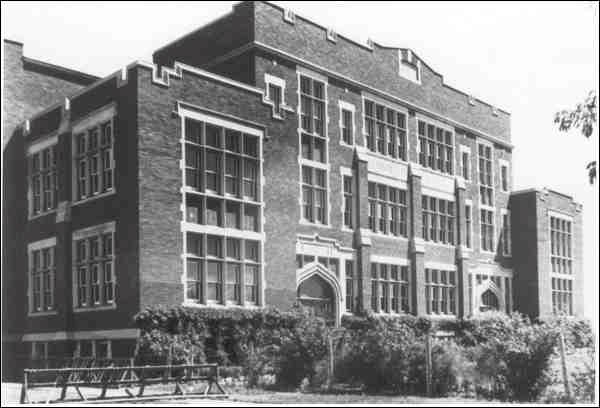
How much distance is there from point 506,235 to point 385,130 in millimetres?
13626

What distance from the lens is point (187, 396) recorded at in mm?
19938

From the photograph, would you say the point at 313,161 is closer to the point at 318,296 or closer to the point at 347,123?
the point at 347,123

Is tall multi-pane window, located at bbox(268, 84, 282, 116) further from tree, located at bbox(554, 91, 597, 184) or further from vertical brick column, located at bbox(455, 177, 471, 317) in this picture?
tree, located at bbox(554, 91, 597, 184)

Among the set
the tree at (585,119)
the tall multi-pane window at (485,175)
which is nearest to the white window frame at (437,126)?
the tall multi-pane window at (485,175)

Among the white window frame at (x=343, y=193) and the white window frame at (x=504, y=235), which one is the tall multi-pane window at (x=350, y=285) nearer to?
the white window frame at (x=343, y=193)

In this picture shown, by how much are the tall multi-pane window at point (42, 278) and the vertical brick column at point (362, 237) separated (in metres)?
12.9

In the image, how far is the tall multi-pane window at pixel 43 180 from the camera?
31953mm

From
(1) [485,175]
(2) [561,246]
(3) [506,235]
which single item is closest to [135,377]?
(1) [485,175]

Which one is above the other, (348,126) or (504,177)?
(348,126)

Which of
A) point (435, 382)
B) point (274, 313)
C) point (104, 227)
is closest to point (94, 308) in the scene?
point (104, 227)

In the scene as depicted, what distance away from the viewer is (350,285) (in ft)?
119

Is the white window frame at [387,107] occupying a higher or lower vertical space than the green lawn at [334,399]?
higher

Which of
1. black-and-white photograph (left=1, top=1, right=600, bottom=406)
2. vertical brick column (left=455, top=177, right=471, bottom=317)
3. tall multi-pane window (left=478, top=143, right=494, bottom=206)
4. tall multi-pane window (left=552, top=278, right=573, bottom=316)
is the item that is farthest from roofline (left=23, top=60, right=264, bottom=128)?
tall multi-pane window (left=552, top=278, right=573, bottom=316)

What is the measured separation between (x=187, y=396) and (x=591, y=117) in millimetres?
11463
